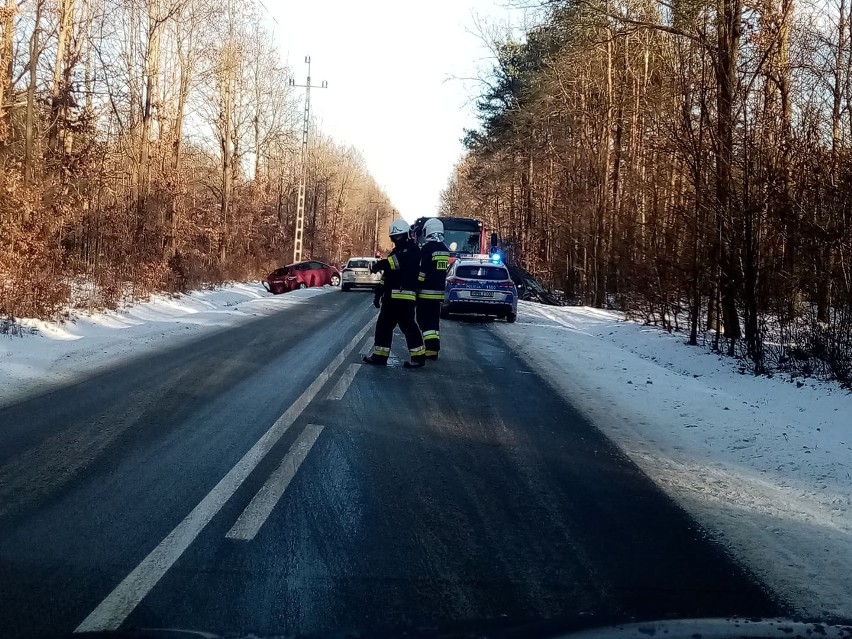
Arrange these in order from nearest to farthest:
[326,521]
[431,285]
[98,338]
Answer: [326,521]
[431,285]
[98,338]

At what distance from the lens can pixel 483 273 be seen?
68.2 ft

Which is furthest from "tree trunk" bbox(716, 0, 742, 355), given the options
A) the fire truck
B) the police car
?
the fire truck

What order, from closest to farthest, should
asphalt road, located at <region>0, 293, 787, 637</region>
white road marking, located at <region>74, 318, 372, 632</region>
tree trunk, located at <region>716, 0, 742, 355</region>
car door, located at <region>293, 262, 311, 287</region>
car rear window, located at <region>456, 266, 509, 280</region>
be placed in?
white road marking, located at <region>74, 318, 372, 632</region>
asphalt road, located at <region>0, 293, 787, 637</region>
tree trunk, located at <region>716, 0, 742, 355</region>
car rear window, located at <region>456, 266, 509, 280</region>
car door, located at <region>293, 262, 311, 287</region>

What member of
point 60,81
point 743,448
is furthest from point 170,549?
point 60,81

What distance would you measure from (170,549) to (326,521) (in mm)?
948

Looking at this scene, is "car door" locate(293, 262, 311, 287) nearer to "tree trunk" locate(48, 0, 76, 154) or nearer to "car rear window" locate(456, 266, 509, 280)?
"tree trunk" locate(48, 0, 76, 154)

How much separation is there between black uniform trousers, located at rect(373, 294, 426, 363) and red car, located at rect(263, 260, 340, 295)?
2347 centimetres

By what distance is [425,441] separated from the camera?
6.96m

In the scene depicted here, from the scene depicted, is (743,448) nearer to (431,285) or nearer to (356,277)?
(431,285)

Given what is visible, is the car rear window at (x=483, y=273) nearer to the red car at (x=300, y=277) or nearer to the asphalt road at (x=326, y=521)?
the asphalt road at (x=326, y=521)

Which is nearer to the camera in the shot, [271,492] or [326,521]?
[326,521]

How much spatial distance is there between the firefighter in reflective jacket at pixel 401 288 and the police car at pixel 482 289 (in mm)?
9245

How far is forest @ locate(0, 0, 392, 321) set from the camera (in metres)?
15.6

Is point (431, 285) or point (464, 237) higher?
point (464, 237)
